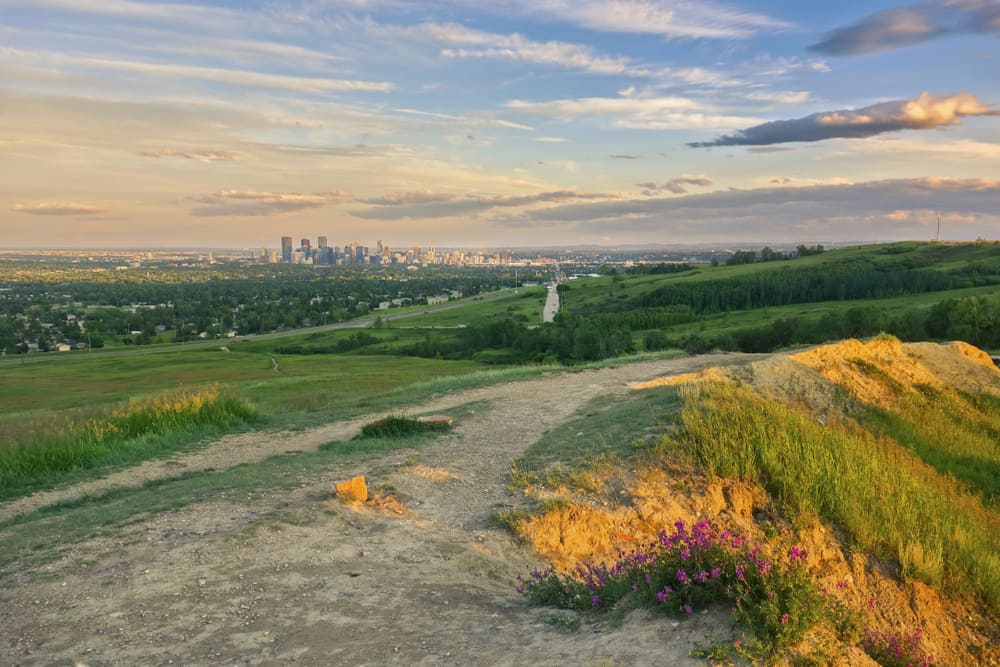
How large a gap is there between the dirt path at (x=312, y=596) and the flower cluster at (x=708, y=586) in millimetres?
231

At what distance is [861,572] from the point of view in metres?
7.57

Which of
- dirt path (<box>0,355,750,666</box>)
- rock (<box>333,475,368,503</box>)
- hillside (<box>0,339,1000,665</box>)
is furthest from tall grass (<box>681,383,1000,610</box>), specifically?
rock (<box>333,475,368,503</box>)

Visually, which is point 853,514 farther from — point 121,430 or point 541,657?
point 121,430

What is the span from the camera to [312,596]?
21.6 ft

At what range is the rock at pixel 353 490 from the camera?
975 centimetres

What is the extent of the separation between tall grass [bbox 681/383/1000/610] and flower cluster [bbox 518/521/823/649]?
3.17m

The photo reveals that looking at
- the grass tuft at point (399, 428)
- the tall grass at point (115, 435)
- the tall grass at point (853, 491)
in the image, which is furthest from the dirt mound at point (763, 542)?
the tall grass at point (115, 435)

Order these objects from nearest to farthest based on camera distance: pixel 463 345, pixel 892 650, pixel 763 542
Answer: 1. pixel 892 650
2. pixel 763 542
3. pixel 463 345

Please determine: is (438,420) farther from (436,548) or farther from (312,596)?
(312,596)

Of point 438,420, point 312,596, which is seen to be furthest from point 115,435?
point 312,596

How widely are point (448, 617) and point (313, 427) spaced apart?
13398 millimetres

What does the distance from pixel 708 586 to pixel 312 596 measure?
4.06m

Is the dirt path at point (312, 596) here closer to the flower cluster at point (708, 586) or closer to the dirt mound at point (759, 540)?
the flower cluster at point (708, 586)

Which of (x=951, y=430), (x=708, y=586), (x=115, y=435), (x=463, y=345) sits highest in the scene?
(x=708, y=586)
